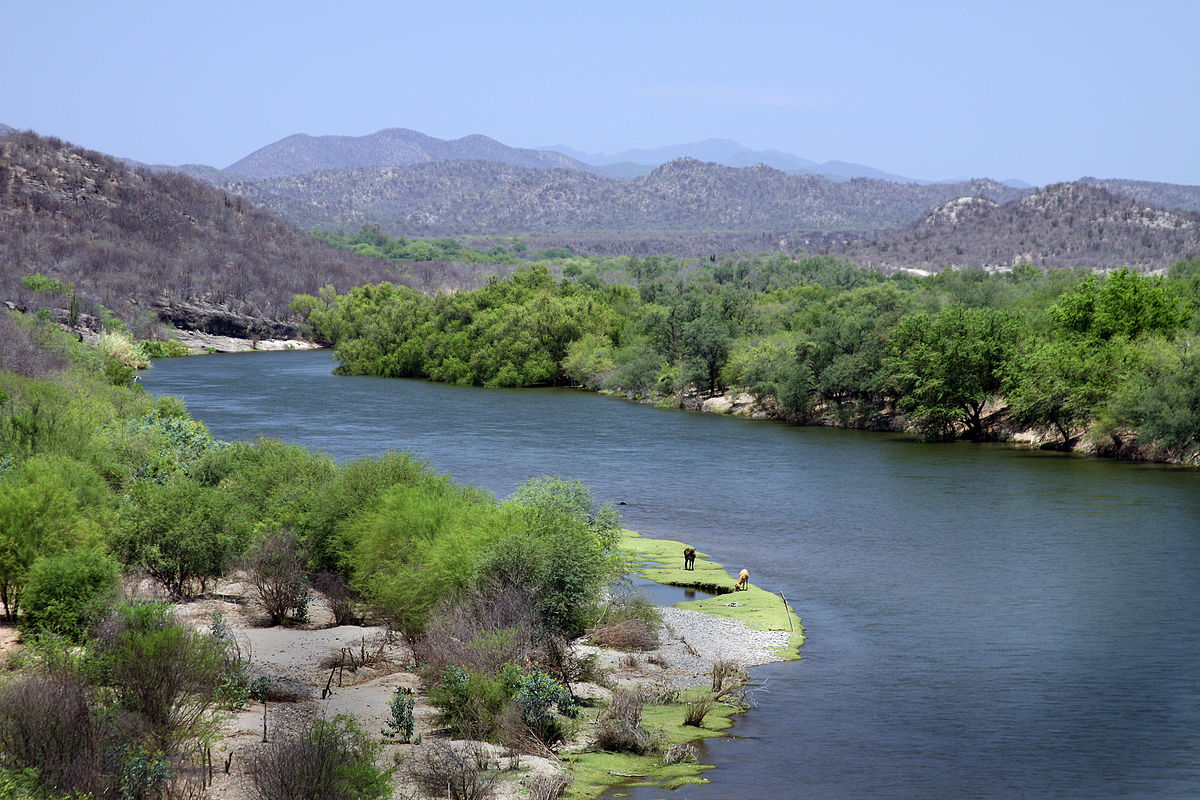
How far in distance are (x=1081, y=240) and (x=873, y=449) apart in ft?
401

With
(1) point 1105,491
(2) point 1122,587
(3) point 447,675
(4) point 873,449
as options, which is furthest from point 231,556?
(4) point 873,449

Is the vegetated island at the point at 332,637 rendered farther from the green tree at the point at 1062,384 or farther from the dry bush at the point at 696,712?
the green tree at the point at 1062,384

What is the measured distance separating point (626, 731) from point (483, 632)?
3.35m

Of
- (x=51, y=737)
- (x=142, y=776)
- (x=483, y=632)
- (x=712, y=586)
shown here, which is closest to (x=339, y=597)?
(x=483, y=632)

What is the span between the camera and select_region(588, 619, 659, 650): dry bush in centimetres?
2550

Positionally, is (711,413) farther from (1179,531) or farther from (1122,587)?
(1122,587)

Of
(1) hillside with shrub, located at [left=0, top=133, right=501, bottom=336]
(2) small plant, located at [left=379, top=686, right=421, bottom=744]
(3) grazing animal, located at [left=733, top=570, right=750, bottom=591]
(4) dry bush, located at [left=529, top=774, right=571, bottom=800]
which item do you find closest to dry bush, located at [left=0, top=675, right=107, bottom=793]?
(2) small plant, located at [left=379, top=686, right=421, bottom=744]

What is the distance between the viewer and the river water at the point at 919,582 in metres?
19.7

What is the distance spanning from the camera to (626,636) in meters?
25.6

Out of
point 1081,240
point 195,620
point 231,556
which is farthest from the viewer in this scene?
point 1081,240

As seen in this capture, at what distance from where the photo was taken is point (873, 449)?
61.0 m

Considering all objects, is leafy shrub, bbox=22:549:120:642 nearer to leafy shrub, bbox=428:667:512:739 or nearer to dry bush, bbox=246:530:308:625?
dry bush, bbox=246:530:308:625

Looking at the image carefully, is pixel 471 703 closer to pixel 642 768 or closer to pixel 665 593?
pixel 642 768

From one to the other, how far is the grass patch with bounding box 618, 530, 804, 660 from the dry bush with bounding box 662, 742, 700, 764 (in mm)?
6438
